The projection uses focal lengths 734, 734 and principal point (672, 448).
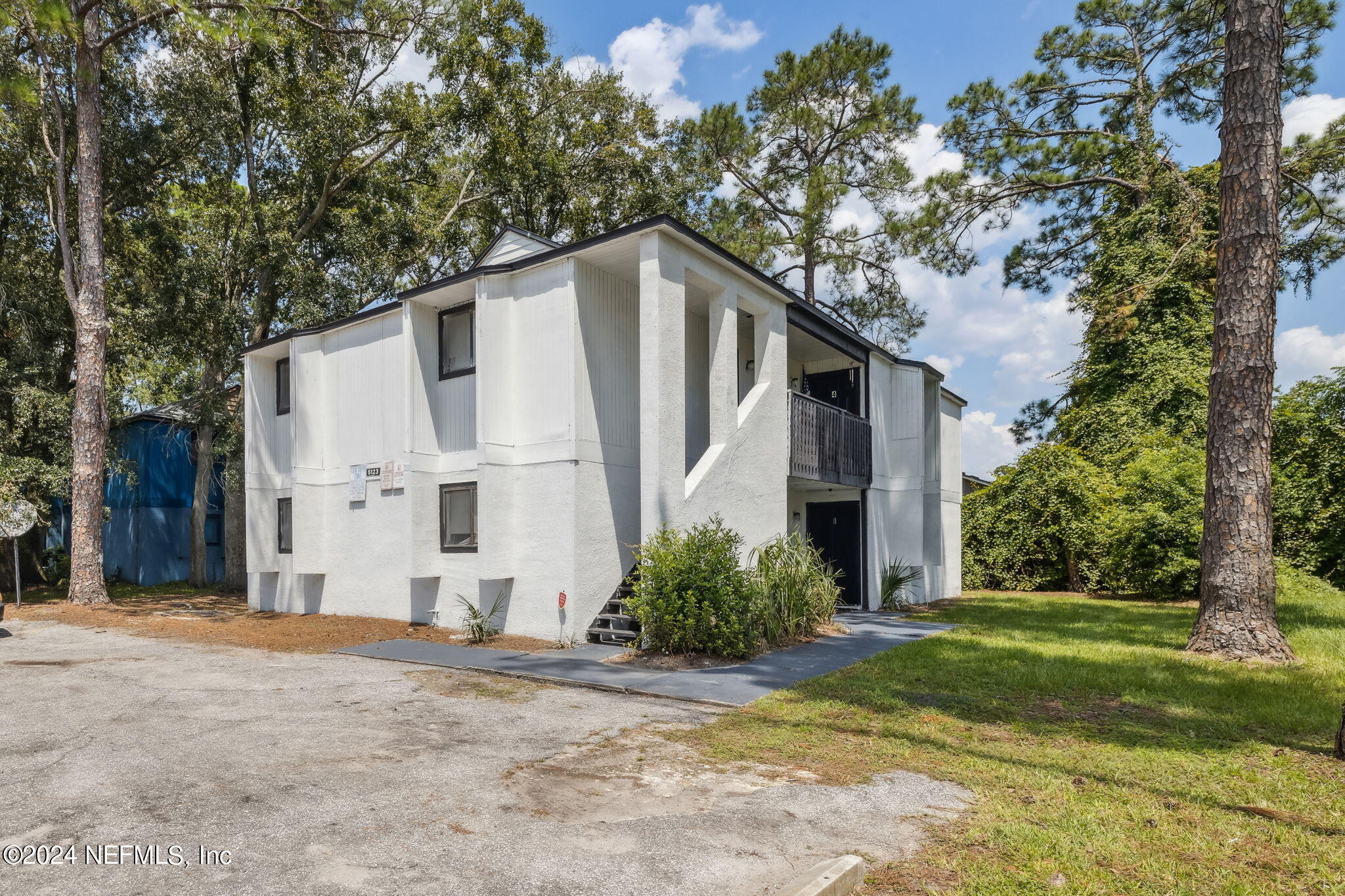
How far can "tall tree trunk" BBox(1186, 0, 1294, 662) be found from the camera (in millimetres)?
8555

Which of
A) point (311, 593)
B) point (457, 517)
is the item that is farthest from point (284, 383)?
point (457, 517)

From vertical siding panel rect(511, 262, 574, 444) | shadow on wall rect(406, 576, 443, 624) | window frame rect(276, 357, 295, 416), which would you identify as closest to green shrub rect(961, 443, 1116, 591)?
vertical siding panel rect(511, 262, 574, 444)

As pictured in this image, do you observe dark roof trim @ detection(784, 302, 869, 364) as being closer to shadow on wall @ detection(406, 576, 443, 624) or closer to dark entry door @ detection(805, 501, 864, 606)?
dark entry door @ detection(805, 501, 864, 606)

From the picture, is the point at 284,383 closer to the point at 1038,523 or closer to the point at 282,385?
the point at 282,385

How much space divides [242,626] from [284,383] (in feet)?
17.6

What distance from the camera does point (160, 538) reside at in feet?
71.5

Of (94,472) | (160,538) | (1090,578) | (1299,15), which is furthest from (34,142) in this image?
(1299,15)

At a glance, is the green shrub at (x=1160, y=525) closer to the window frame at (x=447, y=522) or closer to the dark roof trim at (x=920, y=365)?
the dark roof trim at (x=920, y=365)

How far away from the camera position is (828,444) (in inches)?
552

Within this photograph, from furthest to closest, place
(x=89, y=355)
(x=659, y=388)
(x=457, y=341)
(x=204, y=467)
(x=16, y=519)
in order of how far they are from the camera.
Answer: (x=204, y=467) < (x=89, y=355) < (x=16, y=519) < (x=457, y=341) < (x=659, y=388)

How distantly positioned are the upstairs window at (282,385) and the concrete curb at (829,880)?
48.5 feet

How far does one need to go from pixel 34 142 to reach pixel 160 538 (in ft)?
35.6

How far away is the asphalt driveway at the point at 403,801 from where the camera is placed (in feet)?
10.7

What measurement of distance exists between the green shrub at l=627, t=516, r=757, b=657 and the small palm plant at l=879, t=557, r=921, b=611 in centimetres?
694
